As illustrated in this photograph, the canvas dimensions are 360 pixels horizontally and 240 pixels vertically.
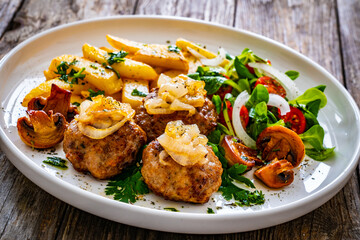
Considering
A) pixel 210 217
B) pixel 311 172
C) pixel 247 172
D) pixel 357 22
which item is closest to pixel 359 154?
pixel 311 172

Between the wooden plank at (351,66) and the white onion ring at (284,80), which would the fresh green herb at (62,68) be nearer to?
A: the white onion ring at (284,80)

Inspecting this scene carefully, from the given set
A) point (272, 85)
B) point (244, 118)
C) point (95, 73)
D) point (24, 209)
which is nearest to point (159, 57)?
point (95, 73)

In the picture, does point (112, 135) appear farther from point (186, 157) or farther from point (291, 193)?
point (291, 193)

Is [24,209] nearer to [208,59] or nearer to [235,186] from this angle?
[235,186]

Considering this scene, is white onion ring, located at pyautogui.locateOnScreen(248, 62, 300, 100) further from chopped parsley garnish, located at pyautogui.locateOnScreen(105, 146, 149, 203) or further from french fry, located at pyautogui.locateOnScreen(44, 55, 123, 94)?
chopped parsley garnish, located at pyautogui.locateOnScreen(105, 146, 149, 203)

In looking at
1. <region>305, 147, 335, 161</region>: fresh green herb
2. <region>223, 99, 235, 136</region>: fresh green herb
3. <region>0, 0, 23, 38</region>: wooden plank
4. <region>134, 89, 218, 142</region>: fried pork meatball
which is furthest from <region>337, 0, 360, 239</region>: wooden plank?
<region>0, 0, 23, 38</region>: wooden plank

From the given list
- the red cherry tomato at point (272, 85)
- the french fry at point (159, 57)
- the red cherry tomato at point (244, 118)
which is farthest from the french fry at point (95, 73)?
the red cherry tomato at point (272, 85)
